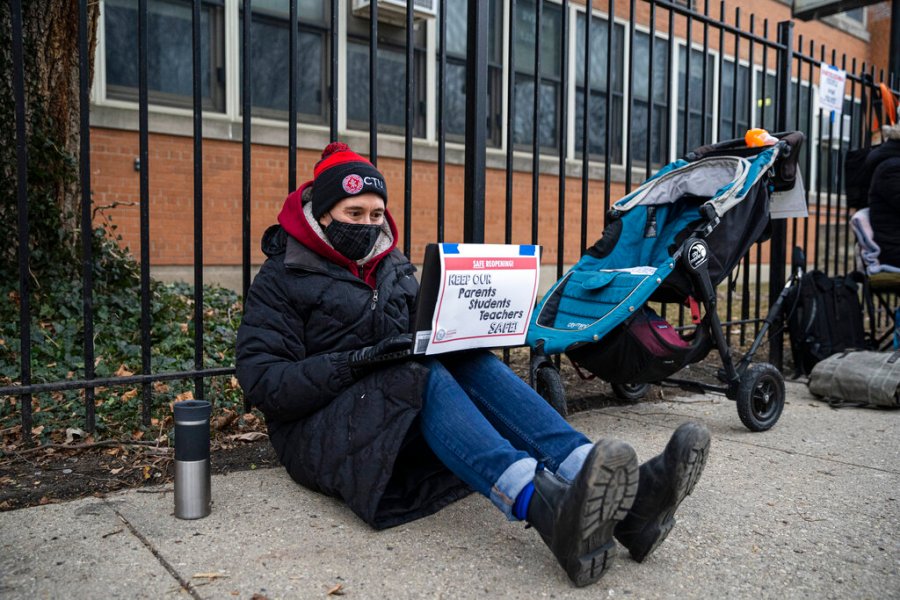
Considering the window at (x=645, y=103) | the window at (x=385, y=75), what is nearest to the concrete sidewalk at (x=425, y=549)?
the window at (x=385, y=75)

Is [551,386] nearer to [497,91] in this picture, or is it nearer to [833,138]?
[497,91]

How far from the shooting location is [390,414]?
2.49 meters

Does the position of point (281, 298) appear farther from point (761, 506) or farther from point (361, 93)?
point (361, 93)

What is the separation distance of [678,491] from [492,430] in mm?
566

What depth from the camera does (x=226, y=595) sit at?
2059mm

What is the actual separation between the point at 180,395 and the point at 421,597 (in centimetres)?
236

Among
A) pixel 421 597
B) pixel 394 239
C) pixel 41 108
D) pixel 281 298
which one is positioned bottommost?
pixel 421 597

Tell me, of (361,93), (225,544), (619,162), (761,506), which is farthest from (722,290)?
(225,544)

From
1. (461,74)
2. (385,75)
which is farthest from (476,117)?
(461,74)

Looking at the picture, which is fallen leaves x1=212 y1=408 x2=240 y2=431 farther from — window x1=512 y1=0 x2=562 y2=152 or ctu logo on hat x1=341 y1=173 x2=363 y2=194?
window x1=512 y1=0 x2=562 y2=152

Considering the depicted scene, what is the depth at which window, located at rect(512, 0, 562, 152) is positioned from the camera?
1165 cm

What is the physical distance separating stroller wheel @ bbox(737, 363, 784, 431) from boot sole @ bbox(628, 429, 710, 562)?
1.77 metres

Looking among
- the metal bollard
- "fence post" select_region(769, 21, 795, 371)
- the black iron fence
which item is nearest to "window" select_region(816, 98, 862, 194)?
the black iron fence

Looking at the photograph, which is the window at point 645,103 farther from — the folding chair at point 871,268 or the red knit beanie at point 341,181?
the red knit beanie at point 341,181
